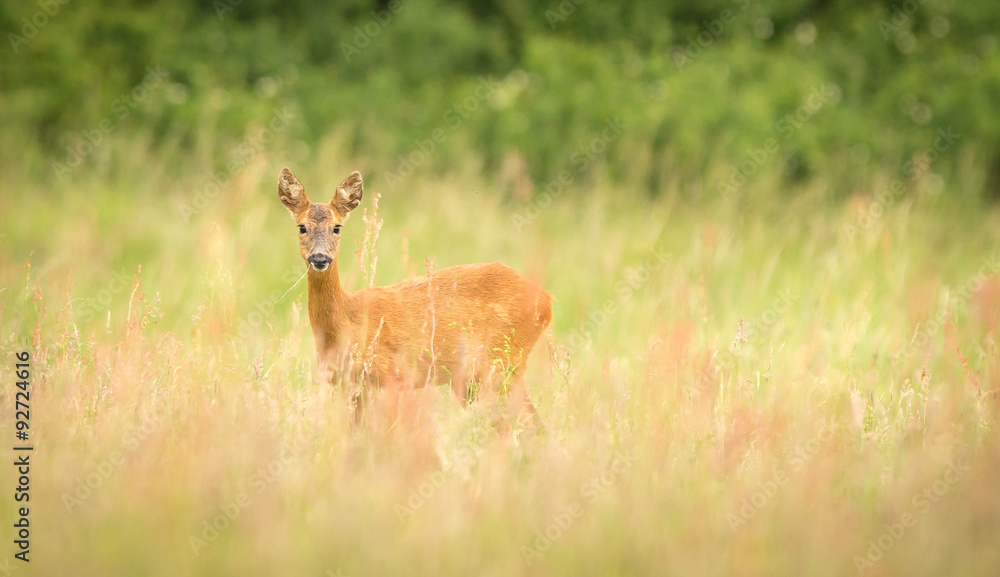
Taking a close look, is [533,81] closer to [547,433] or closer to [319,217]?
[319,217]

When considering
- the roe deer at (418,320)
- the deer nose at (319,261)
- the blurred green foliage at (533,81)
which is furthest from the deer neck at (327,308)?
the blurred green foliage at (533,81)

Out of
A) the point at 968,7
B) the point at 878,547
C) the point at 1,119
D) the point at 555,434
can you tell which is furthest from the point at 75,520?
the point at 968,7

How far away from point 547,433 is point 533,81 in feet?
25.3

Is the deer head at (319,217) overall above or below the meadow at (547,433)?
above

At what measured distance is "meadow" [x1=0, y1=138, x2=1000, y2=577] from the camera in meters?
3.07

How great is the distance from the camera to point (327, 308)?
14.9 feet

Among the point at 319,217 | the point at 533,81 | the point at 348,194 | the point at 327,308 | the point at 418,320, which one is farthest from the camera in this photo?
the point at 533,81

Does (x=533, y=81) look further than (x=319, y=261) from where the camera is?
Yes

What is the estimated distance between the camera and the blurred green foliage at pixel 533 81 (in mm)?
10453

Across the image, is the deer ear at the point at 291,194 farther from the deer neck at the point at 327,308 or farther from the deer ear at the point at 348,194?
the deer neck at the point at 327,308

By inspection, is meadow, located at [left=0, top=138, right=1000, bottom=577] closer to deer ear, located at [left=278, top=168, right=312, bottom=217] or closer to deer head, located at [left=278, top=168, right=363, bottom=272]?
deer head, located at [left=278, top=168, right=363, bottom=272]

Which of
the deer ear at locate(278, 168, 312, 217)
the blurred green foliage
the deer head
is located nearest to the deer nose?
the deer head

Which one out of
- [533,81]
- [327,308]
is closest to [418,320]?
[327,308]

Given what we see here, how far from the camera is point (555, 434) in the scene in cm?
412
